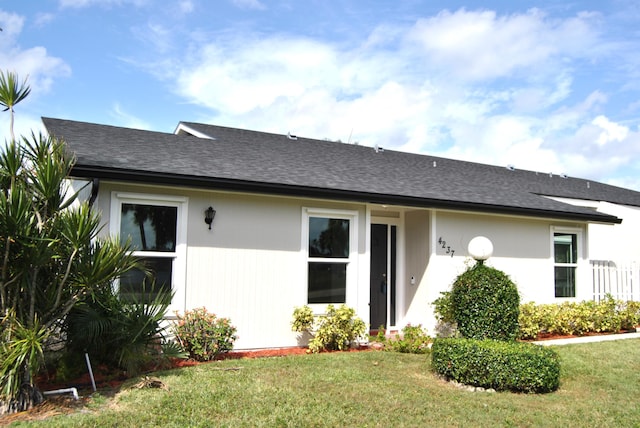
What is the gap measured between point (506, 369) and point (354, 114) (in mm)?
30194

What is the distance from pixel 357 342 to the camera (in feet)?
30.9

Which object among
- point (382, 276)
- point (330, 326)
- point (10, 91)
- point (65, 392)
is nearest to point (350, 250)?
→ point (330, 326)

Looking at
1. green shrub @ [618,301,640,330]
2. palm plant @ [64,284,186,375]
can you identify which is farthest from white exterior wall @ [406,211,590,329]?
palm plant @ [64,284,186,375]

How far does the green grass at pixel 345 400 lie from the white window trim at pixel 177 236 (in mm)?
1317

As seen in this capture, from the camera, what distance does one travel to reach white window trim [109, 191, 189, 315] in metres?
7.87

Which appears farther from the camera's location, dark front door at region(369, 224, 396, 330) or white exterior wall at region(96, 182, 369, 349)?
dark front door at region(369, 224, 396, 330)

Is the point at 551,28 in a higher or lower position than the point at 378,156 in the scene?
higher

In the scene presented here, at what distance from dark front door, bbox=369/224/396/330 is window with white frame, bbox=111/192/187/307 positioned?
433cm

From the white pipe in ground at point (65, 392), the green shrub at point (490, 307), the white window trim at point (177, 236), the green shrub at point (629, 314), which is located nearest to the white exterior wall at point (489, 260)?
the green shrub at point (629, 314)

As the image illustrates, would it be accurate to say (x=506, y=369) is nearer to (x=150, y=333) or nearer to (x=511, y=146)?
(x=150, y=333)

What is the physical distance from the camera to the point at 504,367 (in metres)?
6.50

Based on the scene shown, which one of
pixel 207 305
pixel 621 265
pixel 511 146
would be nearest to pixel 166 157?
pixel 207 305

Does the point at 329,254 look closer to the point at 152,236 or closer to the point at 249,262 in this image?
the point at 249,262

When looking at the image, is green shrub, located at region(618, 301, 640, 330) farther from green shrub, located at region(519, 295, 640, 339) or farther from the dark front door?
the dark front door
